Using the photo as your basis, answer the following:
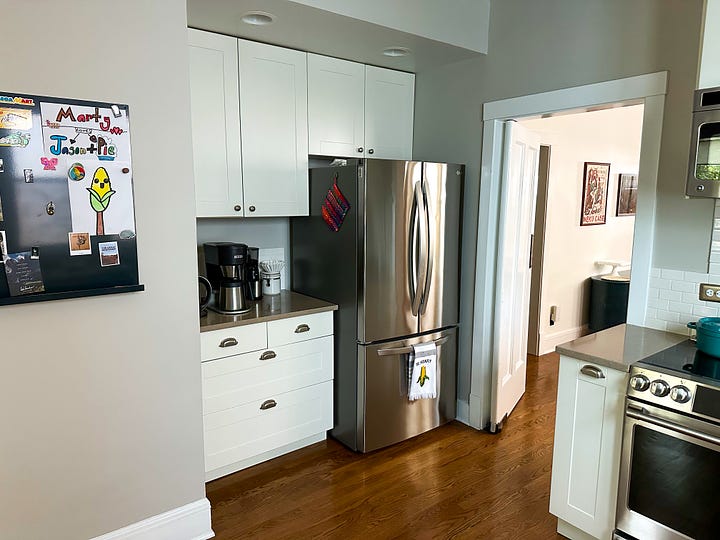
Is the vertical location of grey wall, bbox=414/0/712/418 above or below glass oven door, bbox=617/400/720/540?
above

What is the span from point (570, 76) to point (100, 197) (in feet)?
7.91

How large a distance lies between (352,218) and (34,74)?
5.27ft

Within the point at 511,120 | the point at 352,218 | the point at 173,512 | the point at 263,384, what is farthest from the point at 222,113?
the point at 173,512

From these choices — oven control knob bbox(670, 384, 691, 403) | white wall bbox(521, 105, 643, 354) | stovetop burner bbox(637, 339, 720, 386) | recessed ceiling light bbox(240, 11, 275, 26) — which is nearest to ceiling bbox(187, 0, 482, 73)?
recessed ceiling light bbox(240, 11, 275, 26)

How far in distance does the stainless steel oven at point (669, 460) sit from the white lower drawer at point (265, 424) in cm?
168

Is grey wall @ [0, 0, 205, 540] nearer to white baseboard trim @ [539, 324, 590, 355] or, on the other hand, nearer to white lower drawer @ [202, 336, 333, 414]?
white lower drawer @ [202, 336, 333, 414]

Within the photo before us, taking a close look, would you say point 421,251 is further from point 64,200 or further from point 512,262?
point 64,200

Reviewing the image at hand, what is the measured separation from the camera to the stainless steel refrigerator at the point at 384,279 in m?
2.81

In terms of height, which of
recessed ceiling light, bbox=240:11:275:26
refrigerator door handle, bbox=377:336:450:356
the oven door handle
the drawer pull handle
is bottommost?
the drawer pull handle

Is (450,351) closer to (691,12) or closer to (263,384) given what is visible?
(263,384)

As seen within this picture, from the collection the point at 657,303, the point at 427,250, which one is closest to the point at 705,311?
the point at 657,303

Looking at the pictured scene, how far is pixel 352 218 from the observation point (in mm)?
2803

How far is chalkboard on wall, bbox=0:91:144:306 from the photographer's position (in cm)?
167

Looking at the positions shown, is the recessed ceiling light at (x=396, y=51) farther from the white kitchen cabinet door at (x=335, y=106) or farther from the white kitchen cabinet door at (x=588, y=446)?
the white kitchen cabinet door at (x=588, y=446)
